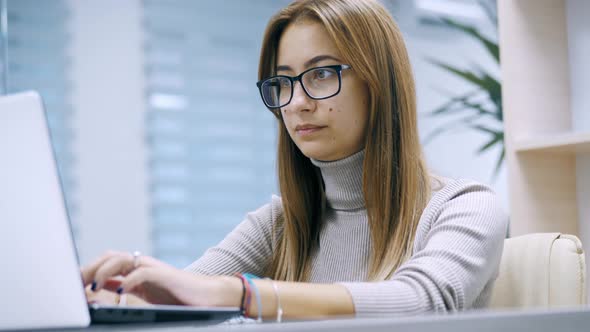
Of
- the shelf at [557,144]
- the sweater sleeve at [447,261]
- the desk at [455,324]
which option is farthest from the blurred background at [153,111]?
the desk at [455,324]

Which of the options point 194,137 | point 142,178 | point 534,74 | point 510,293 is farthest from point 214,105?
point 510,293

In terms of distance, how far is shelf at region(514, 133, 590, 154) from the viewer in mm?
1612

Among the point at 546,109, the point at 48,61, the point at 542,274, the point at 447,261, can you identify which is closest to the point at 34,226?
the point at 447,261

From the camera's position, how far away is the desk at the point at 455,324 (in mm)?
446

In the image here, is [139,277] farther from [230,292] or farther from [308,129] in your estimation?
[308,129]

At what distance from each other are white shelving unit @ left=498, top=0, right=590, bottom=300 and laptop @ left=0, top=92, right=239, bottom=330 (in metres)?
1.35

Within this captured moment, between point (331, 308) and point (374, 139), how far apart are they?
53 cm

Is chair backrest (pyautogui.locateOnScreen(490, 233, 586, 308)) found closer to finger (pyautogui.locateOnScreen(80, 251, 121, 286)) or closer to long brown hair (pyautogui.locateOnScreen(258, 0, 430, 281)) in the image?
long brown hair (pyautogui.locateOnScreen(258, 0, 430, 281))

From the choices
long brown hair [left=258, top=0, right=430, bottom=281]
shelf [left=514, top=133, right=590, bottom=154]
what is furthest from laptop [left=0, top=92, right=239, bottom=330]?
shelf [left=514, top=133, right=590, bottom=154]

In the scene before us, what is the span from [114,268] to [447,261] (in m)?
0.46

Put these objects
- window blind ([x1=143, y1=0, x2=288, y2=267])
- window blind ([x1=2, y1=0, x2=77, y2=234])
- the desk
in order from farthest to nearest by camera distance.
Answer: window blind ([x1=143, y1=0, x2=288, y2=267]) < window blind ([x1=2, y1=0, x2=77, y2=234]) < the desk

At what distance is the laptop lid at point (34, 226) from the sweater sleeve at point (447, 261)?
1.21ft

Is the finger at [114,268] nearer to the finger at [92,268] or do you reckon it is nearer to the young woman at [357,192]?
the finger at [92,268]

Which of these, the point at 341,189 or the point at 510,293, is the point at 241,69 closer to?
the point at 341,189
